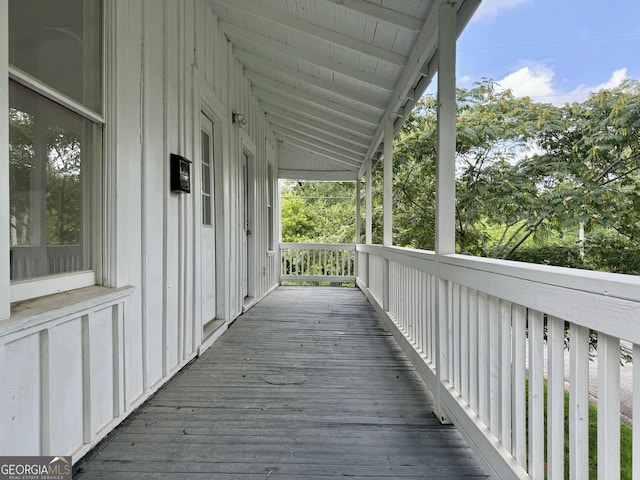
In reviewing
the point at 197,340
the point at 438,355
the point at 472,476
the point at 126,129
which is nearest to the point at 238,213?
the point at 197,340

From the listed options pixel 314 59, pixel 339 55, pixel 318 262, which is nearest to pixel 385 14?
pixel 339 55

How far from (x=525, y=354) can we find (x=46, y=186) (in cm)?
193

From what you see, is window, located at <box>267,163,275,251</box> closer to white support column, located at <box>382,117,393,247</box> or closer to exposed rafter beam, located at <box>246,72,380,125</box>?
exposed rafter beam, located at <box>246,72,380,125</box>

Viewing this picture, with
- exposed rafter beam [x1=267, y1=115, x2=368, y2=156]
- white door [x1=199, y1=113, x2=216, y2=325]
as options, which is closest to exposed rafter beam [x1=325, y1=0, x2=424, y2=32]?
white door [x1=199, y1=113, x2=216, y2=325]

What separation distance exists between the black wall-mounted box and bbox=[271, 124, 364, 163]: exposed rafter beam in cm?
362

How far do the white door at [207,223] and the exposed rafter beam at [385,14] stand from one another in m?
1.61

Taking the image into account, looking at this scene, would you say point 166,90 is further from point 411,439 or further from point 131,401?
point 411,439

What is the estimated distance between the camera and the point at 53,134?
4.90 feet

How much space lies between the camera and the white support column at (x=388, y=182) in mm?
3820

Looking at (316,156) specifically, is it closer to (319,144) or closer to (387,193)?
(319,144)

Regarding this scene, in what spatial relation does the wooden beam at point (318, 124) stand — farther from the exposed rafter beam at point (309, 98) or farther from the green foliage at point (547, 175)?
the green foliage at point (547, 175)

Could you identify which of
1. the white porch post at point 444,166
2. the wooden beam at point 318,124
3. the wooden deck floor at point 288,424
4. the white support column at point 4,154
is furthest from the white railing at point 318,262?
the white support column at point 4,154

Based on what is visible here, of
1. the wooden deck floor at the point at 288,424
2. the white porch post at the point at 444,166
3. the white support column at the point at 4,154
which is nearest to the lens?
the white support column at the point at 4,154

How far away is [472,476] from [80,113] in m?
2.29
